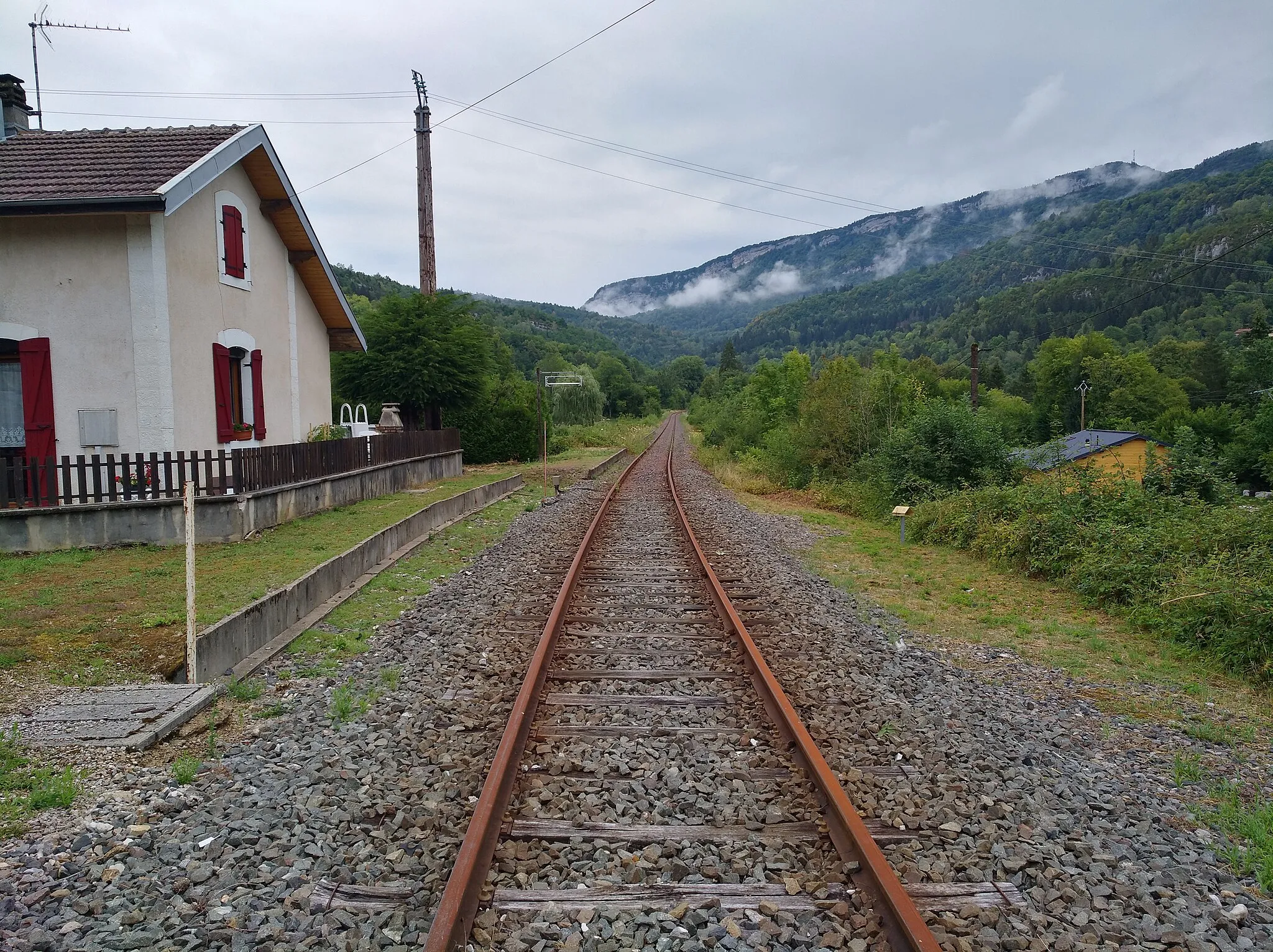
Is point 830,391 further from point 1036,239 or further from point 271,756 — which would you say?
point 1036,239

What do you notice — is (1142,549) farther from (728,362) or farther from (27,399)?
(728,362)

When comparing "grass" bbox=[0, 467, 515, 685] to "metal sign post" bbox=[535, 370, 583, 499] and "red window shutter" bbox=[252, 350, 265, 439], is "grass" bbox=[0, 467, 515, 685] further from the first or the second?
"metal sign post" bbox=[535, 370, 583, 499]

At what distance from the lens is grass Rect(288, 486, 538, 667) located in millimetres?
7352

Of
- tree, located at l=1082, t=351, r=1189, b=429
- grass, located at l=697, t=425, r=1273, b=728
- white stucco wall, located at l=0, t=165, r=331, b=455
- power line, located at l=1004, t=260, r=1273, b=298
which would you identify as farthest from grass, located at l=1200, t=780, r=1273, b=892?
power line, located at l=1004, t=260, r=1273, b=298

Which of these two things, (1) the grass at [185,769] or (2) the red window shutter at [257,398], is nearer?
(1) the grass at [185,769]

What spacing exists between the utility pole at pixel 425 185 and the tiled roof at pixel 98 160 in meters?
11.1

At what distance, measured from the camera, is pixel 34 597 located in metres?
8.38

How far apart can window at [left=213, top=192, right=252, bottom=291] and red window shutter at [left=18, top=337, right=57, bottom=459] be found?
3.39 meters

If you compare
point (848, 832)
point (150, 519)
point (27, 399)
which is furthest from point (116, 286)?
point (848, 832)

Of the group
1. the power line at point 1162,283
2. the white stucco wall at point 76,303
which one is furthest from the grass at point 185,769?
the power line at point 1162,283

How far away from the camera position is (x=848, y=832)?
3.84 m

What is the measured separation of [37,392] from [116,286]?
2.05 m

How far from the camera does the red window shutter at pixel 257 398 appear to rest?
54.6 feet

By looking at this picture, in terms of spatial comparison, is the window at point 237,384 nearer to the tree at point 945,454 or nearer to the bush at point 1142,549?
the bush at point 1142,549
